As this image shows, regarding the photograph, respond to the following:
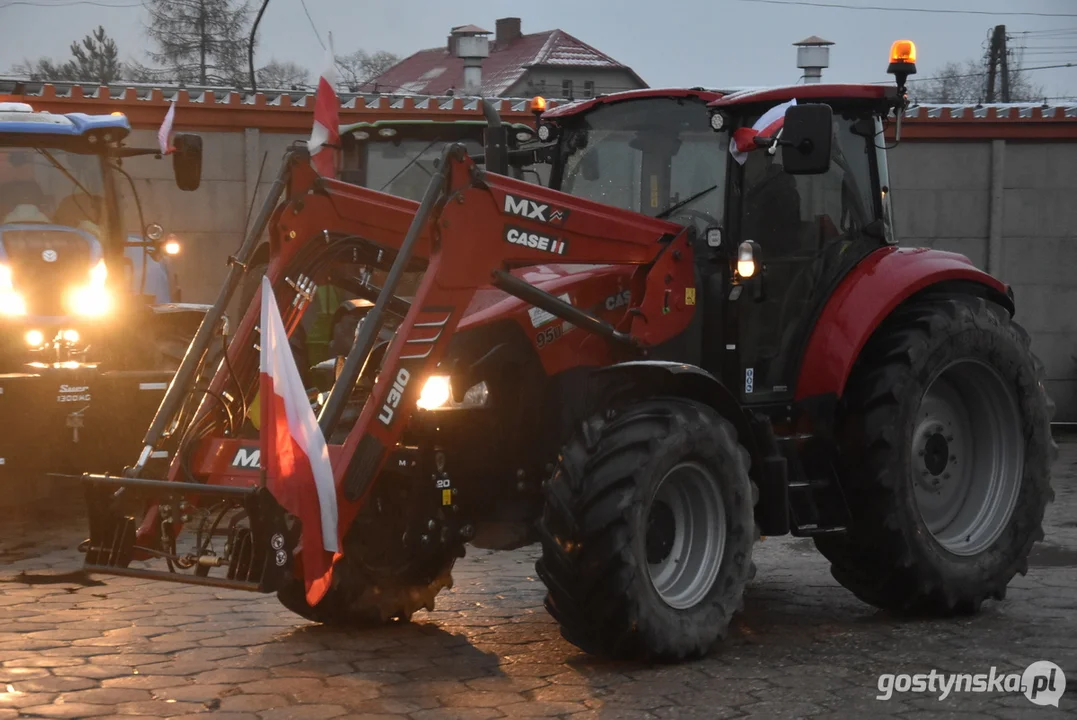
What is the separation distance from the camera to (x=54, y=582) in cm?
785

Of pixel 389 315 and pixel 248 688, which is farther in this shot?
pixel 389 315

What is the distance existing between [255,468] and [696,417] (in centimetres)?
170

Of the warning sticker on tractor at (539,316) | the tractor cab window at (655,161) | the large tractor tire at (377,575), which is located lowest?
the large tractor tire at (377,575)

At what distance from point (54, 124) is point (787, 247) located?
5878mm

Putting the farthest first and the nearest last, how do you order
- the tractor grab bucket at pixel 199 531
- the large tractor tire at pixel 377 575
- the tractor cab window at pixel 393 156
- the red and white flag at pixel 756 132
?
1. the tractor cab window at pixel 393 156
2. the red and white flag at pixel 756 132
3. the large tractor tire at pixel 377 575
4. the tractor grab bucket at pixel 199 531

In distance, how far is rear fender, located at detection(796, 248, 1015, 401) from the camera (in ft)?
22.6

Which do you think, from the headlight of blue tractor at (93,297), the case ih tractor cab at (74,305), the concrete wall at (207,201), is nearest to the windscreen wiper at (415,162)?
the case ih tractor cab at (74,305)

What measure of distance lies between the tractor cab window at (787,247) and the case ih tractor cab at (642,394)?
1cm

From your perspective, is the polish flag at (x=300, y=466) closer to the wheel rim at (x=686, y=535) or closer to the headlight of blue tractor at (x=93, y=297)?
the wheel rim at (x=686, y=535)

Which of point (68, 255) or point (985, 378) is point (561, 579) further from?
point (68, 255)

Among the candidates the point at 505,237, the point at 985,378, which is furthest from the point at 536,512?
the point at 985,378

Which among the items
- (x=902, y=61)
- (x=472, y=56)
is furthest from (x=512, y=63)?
(x=902, y=61)

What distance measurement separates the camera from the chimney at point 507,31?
52969 mm

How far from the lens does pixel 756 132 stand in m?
6.72
